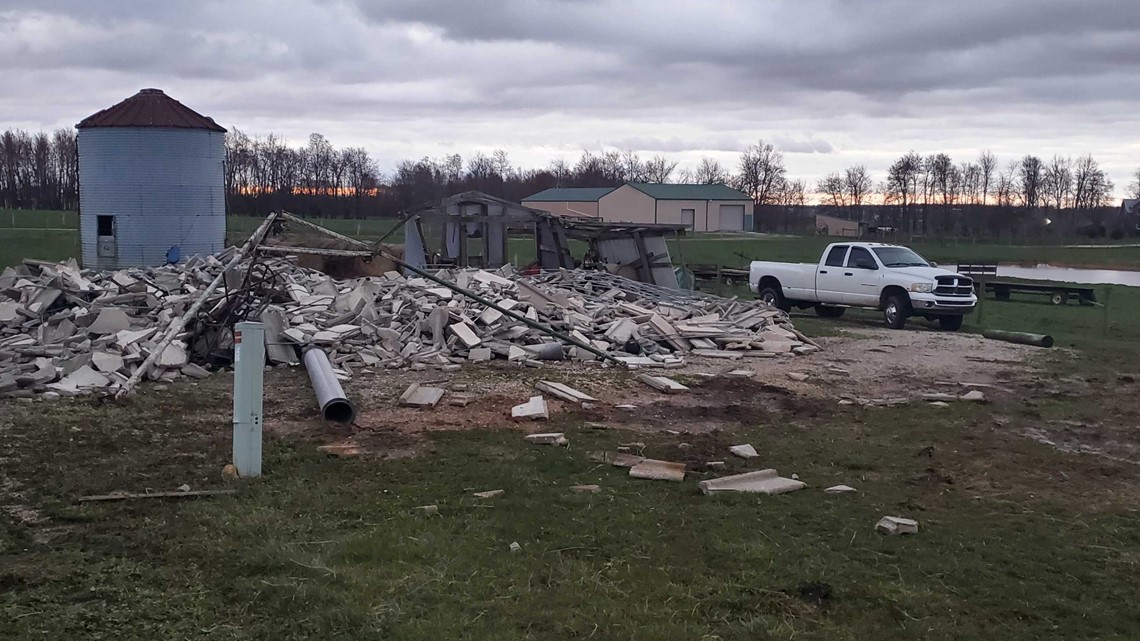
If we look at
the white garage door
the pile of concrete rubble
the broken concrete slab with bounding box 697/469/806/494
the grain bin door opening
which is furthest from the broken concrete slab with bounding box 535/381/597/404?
the white garage door

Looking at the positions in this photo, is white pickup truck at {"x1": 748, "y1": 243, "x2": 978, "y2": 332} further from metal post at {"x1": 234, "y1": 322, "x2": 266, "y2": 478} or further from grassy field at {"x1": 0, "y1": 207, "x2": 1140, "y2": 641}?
metal post at {"x1": 234, "y1": 322, "x2": 266, "y2": 478}

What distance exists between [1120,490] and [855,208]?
4262 inches

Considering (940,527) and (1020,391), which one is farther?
(1020,391)

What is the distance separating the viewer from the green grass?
5246 millimetres

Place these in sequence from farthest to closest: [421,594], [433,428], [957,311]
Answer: [957,311] → [433,428] → [421,594]

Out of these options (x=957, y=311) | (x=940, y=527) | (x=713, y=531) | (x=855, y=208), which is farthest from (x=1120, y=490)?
(x=855, y=208)

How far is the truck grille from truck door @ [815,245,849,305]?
223 cm

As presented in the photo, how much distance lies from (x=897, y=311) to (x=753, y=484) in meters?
13.7

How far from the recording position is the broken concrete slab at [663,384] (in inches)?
507

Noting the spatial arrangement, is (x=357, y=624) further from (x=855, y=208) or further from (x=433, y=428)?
(x=855, y=208)

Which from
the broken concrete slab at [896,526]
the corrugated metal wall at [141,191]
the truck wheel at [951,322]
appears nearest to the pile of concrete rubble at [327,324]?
the truck wheel at [951,322]

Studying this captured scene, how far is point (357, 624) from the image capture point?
5125mm

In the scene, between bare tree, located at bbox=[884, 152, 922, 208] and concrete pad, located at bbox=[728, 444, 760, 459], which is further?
bare tree, located at bbox=[884, 152, 922, 208]

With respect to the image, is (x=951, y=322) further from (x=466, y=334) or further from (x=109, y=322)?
(x=109, y=322)
